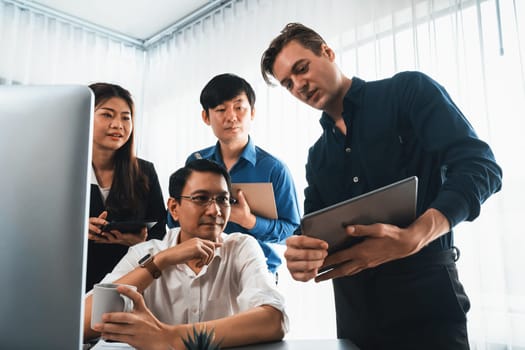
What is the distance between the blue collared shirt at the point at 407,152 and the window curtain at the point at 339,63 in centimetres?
96

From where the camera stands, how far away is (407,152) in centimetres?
126

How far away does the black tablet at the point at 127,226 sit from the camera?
5.28 ft

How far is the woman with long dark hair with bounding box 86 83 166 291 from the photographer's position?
5.66 feet

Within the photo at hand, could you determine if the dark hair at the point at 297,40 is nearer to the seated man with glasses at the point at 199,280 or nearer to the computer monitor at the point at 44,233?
the seated man with glasses at the point at 199,280

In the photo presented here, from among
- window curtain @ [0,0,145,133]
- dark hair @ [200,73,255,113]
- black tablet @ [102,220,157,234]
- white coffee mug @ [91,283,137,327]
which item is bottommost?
white coffee mug @ [91,283,137,327]

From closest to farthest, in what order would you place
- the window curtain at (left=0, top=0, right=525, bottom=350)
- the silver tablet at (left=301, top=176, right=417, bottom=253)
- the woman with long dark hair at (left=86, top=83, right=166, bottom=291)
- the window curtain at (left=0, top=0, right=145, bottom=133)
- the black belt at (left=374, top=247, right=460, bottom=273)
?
the silver tablet at (left=301, top=176, right=417, bottom=253) < the black belt at (left=374, top=247, right=460, bottom=273) < the woman with long dark hair at (left=86, top=83, right=166, bottom=291) < the window curtain at (left=0, top=0, right=525, bottom=350) < the window curtain at (left=0, top=0, right=145, bottom=133)

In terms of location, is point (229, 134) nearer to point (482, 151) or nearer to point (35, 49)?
point (482, 151)

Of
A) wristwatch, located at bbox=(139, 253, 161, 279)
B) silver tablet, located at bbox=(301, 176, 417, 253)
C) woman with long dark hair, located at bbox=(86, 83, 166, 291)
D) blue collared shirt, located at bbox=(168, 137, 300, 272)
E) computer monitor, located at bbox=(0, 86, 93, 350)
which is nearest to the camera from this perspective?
computer monitor, located at bbox=(0, 86, 93, 350)

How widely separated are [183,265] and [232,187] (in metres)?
0.47

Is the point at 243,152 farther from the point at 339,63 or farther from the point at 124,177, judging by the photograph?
the point at 339,63

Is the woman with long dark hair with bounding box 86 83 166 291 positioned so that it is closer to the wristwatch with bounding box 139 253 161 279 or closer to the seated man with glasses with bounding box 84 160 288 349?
the seated man with glasses with bounding box 84 160 288 349

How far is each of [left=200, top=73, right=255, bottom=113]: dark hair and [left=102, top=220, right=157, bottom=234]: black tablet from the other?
0.74m

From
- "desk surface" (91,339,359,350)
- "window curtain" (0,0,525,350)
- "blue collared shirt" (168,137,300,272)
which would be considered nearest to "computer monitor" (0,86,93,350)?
"desk surface" (91,339,359,350)

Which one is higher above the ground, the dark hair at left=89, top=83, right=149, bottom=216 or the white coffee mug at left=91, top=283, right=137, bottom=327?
the dark hair at left=89, top=83, right=149, bottom=216
